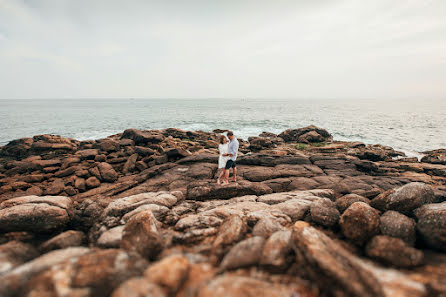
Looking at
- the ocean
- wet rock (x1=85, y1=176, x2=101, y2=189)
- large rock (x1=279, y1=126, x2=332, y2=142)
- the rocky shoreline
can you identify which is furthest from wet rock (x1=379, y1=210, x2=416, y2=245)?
the ocean

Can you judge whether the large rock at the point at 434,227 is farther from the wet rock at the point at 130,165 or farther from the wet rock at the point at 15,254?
the wet rock at the point at 130,165

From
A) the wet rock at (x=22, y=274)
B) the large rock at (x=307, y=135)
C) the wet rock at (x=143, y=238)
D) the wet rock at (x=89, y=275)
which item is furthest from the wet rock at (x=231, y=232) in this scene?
the large rock at (x=307, y=135)

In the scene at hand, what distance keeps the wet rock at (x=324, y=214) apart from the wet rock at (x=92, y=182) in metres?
12.0

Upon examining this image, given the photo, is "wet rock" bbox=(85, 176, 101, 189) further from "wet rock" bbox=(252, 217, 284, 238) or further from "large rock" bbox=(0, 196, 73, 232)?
"wet rock" bbox=(252, 217, 284, 238)

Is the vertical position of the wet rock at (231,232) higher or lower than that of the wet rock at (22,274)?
lower

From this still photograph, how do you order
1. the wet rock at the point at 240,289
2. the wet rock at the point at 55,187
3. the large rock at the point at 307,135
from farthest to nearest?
the large rock at the point at 307,135, the wet rock at the point at 55,187, the wet rock at the point at 240,289

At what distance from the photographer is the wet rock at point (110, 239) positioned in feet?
14.9

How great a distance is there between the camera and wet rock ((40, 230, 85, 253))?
177 inches

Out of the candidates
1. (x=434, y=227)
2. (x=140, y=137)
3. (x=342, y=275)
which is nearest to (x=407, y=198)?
(x=434, y=227)

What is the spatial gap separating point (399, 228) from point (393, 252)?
0.90 m

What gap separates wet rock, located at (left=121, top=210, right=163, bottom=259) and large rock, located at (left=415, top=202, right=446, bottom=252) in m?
5.88

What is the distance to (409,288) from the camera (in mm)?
2912

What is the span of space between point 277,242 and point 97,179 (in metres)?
12.1

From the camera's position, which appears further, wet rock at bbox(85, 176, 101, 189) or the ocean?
the ocean
